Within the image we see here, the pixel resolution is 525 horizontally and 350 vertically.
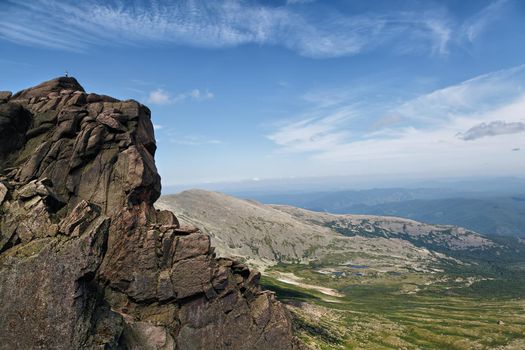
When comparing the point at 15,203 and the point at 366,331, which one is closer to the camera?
the point at 15,203

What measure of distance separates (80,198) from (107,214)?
4179 mm

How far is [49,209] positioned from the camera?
128 feet

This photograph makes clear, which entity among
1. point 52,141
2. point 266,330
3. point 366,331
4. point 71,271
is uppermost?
point 52,141

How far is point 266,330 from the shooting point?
45969 mm

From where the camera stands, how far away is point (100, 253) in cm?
3628

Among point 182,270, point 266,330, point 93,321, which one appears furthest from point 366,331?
point 93,321

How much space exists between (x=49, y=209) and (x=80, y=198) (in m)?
4.92

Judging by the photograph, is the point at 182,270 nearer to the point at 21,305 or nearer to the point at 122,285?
the point at 122,285

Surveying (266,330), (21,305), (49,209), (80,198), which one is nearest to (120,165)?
(80,198)

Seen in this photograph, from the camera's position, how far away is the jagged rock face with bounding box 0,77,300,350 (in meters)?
33.0

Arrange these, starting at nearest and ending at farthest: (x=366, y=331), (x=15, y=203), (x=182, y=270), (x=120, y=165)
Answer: (x=15, y=203)
(x=182, y=270)
(x=120, y=165)
(x=366, y=331)

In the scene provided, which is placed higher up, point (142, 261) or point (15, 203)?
point (15, 203)

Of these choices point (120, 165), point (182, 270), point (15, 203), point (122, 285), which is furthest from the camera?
point (120, 165)

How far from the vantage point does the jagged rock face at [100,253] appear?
3297cm
